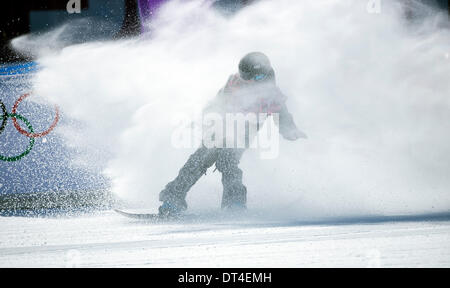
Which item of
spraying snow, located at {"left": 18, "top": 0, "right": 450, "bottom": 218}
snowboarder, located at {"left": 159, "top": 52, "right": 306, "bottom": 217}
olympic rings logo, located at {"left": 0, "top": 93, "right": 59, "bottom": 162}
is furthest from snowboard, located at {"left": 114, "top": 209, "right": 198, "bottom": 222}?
olympic rings logo, located at {"left": 0, "top": 93, "right": 59, "bottom": 162}

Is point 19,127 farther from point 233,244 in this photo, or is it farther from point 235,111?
point 233,244

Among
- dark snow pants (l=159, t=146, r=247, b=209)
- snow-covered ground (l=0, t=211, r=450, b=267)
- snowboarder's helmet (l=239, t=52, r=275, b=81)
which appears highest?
snowboarder's helmet (l=239, t=52, r=275, b=81)

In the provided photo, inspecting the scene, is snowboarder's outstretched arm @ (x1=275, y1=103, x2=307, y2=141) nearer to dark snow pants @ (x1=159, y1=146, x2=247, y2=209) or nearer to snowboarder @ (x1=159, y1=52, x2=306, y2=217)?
snowboarder @ (x1=159, y1=52, x2=306, y2=217)

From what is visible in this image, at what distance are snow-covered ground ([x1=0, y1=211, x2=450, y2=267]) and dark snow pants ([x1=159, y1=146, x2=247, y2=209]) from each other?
17.2 inches

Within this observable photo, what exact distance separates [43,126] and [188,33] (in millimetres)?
1929

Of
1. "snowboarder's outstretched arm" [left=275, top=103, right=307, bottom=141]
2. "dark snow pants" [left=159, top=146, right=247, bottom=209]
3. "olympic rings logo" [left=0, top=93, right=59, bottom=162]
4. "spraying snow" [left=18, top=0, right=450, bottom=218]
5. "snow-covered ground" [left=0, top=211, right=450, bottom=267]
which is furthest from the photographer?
"spraying snow" [left=18, top=0, right=450, bottom=218]

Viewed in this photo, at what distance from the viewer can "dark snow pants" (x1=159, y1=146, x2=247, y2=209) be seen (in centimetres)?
468

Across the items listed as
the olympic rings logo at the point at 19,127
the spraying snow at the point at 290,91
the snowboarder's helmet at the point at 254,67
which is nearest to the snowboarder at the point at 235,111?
the snowboarder's helmet at the point at 254,67

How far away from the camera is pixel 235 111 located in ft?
15.4

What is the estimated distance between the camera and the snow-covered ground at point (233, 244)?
276 centimetres

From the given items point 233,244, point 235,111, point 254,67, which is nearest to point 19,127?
point 235,111

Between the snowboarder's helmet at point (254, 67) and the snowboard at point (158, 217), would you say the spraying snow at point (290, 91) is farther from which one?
the snowboarder's helmet at point (254, 67)
